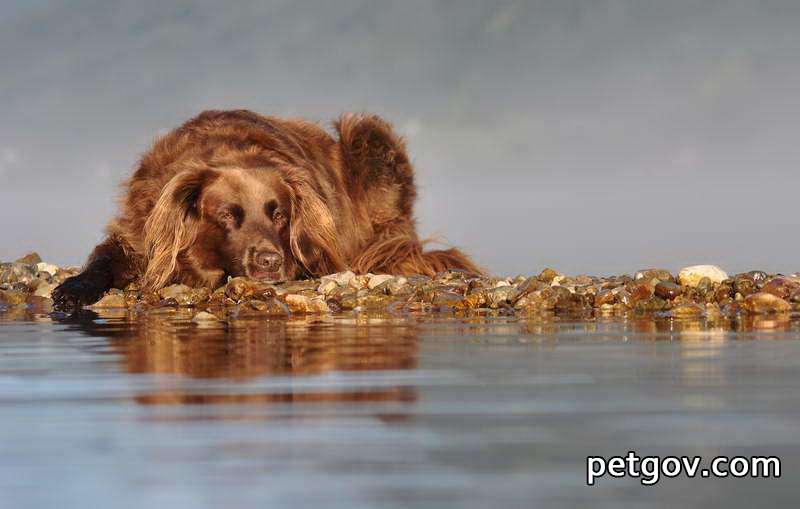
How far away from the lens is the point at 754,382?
3.25 m

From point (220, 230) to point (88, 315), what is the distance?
70.0 inches

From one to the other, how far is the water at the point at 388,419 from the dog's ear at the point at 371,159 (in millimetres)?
6756

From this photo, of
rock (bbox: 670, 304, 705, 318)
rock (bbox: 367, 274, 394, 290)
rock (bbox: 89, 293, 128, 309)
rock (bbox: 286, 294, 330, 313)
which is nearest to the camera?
rock (bbox: 670, 304, 705, 318)

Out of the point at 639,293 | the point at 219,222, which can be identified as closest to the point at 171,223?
the point at 219,222

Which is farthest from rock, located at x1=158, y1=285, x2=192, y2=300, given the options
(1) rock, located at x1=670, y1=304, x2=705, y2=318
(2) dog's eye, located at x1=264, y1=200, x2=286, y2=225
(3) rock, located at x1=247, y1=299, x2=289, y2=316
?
(1) rock, located at x1=670, y1=304, x2=705, y2=318

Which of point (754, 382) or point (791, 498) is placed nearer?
point (791, 498)

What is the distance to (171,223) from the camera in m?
9.30

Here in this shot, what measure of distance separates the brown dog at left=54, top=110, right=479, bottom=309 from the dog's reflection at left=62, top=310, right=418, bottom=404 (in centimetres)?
239

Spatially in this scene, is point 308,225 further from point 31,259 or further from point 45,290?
point 31,259

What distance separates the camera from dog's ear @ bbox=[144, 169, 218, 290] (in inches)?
365

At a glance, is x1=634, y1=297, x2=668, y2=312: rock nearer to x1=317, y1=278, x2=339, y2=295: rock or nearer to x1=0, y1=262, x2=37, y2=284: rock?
x1=317, y1=278, x2=339, y2=295: rock

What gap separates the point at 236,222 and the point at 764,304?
160 inches

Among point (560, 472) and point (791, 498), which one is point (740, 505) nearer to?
point (791, 498)

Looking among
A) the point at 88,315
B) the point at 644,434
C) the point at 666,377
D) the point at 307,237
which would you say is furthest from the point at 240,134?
the point at 644,434
